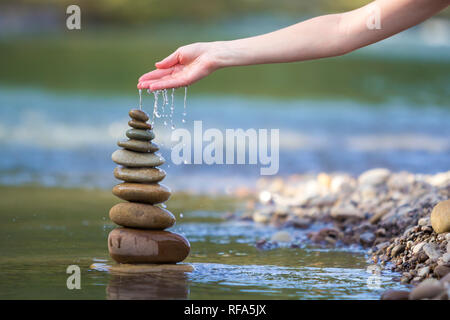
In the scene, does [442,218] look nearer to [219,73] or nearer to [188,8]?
[219,73]

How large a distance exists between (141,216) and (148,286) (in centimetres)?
56

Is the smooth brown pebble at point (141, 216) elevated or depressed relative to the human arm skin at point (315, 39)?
depressed

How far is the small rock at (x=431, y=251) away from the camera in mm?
3545

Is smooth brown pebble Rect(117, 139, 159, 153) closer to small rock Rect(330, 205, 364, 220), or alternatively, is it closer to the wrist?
the wrist

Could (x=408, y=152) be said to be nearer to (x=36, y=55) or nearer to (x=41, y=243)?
(x=41, y=243)

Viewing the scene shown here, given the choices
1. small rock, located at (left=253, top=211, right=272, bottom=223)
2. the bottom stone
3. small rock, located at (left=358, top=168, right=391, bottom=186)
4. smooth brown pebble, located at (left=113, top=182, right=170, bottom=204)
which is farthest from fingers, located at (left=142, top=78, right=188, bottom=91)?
small rock, located at (left=358, top=168, right=391, bottom=186)

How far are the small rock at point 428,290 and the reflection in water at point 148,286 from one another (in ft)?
2.97

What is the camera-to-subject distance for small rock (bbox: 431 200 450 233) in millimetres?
3727

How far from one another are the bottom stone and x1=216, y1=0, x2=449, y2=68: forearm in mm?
880

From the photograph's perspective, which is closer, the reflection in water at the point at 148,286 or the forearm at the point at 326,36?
the reflection in water at the point at 148,286

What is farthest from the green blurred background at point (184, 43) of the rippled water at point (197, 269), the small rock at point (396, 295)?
the small rock at point (396, 295)

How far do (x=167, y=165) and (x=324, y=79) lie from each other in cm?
1435

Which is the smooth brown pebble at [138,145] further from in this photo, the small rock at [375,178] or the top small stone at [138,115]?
the small rock at [375,178]

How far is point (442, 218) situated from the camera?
12.3 feet
